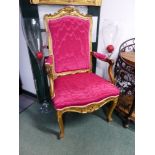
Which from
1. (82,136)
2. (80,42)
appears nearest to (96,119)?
(82,136)

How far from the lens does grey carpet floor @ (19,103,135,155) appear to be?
4.86ft

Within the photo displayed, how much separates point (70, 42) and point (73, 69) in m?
→ 0.28

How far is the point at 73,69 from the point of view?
68.3 inches

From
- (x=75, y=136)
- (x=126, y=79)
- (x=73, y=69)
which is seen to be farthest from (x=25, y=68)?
(x=126, y=79)

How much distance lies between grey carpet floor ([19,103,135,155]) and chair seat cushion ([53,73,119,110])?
0.42 metres

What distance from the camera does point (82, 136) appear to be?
1.63 metres

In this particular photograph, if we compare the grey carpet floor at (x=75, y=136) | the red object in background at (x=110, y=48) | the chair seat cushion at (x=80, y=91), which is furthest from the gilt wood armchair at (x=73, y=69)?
the red object in background at (x=110, y=48)

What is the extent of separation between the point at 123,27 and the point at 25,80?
1361mm

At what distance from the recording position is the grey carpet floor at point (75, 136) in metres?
1.48

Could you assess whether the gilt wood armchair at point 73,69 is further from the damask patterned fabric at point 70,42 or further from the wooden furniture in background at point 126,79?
the wooden furniture in background at point 126,79

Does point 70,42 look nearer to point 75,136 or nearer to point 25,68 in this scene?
point 25,68

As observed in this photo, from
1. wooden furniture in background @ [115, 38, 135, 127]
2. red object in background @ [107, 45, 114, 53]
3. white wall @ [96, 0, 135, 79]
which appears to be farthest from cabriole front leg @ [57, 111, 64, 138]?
white wall @ [96, 0, 135, 79]

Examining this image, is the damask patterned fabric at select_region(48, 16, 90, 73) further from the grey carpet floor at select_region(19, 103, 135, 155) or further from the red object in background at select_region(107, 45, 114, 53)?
the grey carpet floor at select_region(19, 103, 135, 155)
